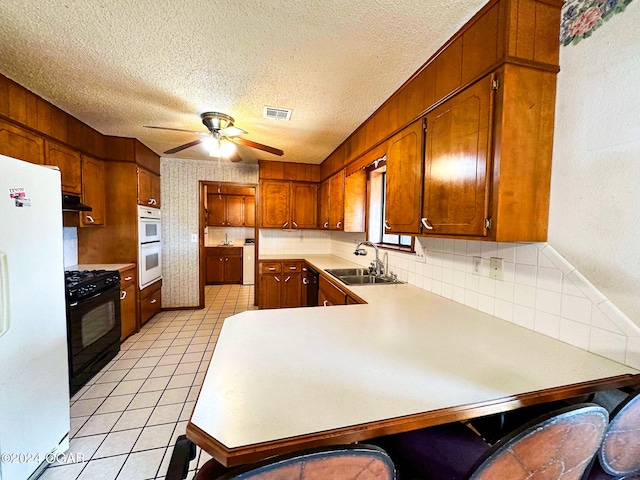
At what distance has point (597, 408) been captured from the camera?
657mm

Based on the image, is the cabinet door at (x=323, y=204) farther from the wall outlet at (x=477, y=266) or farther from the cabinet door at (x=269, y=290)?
the wall outlet at (x=477, y=266)

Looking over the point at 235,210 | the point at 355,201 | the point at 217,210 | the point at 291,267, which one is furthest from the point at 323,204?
the point at 217,210

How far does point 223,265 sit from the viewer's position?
20.8ft

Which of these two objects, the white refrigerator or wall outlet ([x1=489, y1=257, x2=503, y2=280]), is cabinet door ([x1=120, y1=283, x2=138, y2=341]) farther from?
wall outlet ([x1=489, y1=257, x2=503, y2=280])

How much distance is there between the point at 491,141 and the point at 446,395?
1.06 m

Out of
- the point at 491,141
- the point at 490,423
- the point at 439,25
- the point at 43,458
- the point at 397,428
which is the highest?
the point at 439,25

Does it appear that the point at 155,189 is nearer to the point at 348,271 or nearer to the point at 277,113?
the point at 277,113

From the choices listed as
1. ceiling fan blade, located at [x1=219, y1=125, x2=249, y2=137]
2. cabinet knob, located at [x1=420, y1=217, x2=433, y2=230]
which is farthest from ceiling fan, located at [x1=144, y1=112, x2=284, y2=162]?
cabinet knob, located at [x1=420, y1=217, x2=433, y2=230]

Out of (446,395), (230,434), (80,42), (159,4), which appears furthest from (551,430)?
(80,42)

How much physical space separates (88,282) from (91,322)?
14.0 inches

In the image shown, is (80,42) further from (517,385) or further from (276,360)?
(517,385)

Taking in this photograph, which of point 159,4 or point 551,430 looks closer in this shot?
point 551,430

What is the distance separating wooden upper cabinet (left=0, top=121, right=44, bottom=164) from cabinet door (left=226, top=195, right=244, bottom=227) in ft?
14.1

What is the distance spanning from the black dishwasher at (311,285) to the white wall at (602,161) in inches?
95.9
